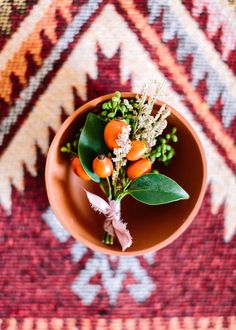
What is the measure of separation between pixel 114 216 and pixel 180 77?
0.83 ft

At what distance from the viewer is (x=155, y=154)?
2.22 feet

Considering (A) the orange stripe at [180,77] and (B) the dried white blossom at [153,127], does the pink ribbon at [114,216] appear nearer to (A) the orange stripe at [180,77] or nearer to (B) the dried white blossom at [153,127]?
(B) the dried white blossom at [153,127]

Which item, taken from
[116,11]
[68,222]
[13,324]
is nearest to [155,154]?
[68,222]

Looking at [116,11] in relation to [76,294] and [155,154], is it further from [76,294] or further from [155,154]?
[76,294]

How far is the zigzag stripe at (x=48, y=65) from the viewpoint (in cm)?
76

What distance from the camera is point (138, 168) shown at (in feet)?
2.12

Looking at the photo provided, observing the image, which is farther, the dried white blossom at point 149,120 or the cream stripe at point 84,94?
the cream stripe at point 84,94

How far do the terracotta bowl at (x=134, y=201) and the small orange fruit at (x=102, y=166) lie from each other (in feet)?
0.27

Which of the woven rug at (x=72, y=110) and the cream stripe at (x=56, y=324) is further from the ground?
the woven rug at (x=72, y=110)

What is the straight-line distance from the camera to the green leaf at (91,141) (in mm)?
658

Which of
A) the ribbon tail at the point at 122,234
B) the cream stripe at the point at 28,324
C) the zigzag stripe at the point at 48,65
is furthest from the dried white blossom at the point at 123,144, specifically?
the cream stripe at the point at 28,324

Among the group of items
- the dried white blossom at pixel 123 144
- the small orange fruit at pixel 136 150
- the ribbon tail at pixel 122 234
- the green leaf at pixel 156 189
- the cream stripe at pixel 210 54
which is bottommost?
the ribbon tail at pixel 122 234

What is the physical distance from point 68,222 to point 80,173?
7 centimetres

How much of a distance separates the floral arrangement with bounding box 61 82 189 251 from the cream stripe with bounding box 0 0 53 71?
0.18m
